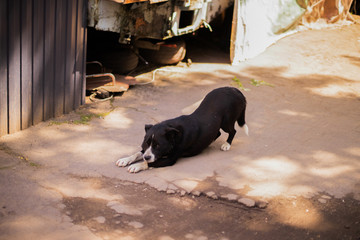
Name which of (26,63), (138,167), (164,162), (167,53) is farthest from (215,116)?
(167,53)

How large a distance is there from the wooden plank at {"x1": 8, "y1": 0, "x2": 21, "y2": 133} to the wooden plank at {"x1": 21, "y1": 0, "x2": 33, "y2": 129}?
2.7 inches

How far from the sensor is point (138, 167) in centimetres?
534

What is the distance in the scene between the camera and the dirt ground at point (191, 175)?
14.0ft

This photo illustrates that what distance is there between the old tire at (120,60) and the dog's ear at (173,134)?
3963mm

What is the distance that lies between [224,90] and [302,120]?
6.09 ft

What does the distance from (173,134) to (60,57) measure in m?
2.30

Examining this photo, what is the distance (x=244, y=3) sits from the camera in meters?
9.88

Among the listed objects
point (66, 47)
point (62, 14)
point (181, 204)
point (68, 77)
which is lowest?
point (181, 204)

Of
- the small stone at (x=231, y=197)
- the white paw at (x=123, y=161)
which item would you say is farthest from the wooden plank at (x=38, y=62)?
the small stone at (x=231, y=197)

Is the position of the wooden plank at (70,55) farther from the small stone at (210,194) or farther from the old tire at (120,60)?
the small stone at (210,194)

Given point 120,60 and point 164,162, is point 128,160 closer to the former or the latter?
point 164,162

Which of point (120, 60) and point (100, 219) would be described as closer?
point (100, 219)

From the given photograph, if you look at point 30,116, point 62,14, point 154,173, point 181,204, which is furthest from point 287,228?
point 62,14

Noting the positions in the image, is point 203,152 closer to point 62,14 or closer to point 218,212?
point 218,212
